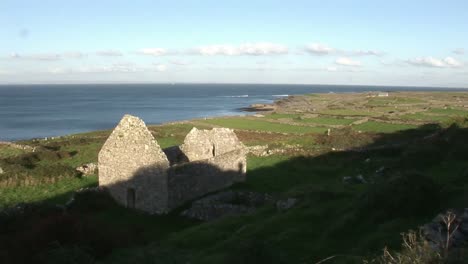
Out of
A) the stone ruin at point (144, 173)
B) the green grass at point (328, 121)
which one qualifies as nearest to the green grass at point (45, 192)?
the stone ruin at point (144, 173)

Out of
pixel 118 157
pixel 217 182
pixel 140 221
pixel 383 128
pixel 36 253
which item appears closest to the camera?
pixel 36 253

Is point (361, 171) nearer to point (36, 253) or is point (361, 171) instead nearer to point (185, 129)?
point (36, 253)

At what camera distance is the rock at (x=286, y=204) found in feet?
67.0

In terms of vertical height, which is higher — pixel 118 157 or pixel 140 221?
pixel 118 157

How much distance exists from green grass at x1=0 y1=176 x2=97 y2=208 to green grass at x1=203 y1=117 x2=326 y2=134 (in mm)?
41143

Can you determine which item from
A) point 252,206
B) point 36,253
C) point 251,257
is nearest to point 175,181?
point 252,206

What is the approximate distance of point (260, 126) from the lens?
74750mm

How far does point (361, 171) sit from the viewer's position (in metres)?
33.8

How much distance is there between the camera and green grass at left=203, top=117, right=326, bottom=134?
227 feet

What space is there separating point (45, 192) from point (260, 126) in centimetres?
4943

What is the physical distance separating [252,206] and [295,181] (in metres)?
7.83

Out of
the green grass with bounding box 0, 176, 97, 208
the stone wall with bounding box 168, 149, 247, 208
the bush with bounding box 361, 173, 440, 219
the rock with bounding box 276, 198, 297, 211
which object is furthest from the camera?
the green grass with bounding box 0, 176, 97, 208

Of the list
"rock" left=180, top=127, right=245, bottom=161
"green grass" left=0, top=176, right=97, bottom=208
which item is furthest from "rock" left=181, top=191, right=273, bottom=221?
"green grass" left=0, top=176, right=97, bottom=208

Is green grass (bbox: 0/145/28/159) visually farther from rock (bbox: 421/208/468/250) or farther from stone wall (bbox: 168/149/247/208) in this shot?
rock (bbox: 421/208/468/250)
